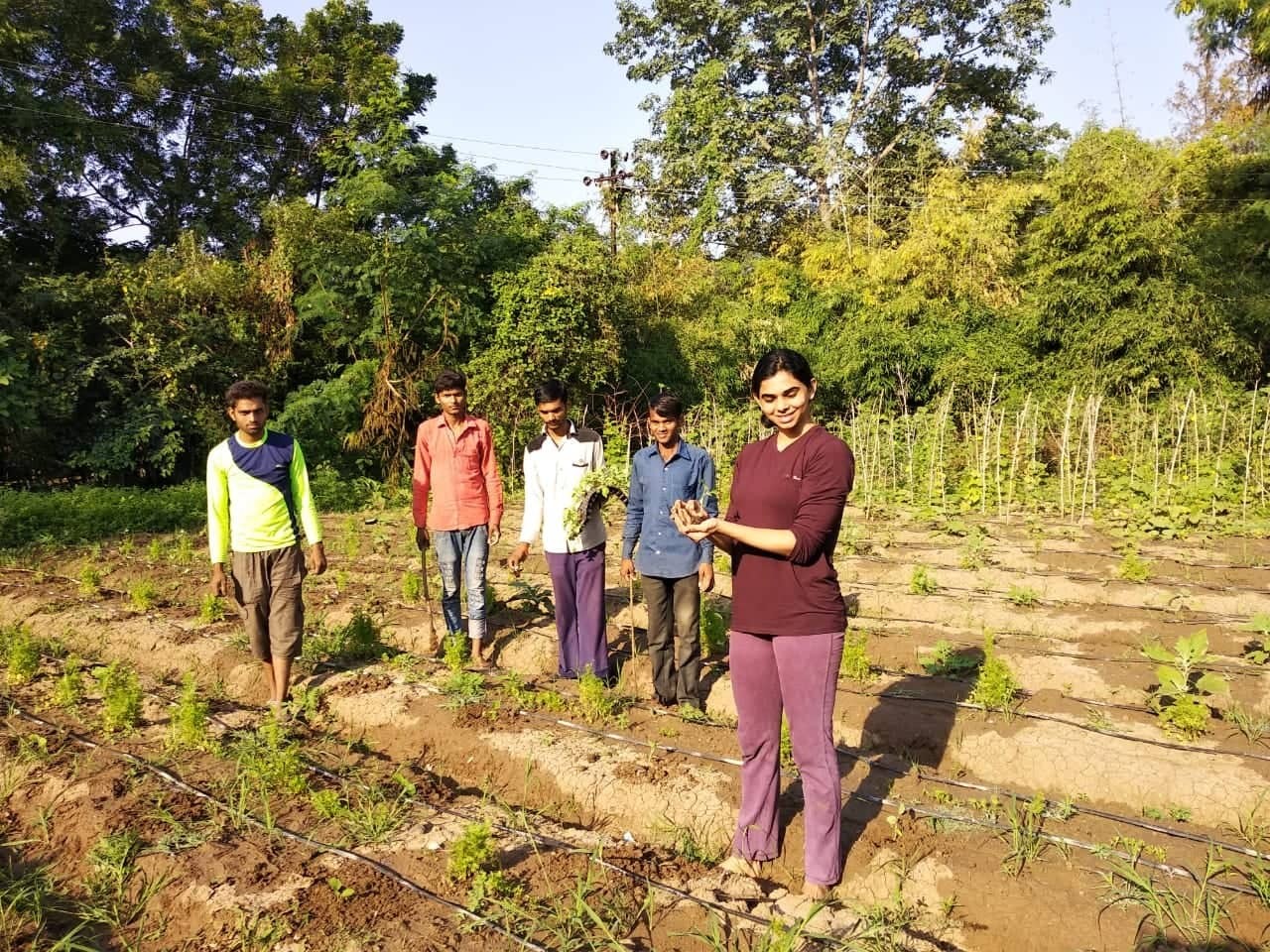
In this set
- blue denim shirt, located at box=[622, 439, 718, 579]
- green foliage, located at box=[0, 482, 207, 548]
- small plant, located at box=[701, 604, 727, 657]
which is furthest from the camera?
green foliage, located at box=[0, 482, 207, 548]

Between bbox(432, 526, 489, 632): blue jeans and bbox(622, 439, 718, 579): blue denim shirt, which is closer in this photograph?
bbox(622, 439, 718, 579): blue denim shirt

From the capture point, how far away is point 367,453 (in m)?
13.3

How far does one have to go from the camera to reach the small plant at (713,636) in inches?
219

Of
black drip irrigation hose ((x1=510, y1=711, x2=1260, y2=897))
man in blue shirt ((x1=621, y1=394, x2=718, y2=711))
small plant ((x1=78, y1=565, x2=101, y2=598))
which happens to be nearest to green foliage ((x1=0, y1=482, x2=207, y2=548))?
small plant ((x1=78, y1=565, x2=101, y2=598))

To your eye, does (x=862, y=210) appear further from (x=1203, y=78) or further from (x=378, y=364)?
(x=1203, y=78)

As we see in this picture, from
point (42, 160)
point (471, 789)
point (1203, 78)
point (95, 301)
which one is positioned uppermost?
point (1203, 78)

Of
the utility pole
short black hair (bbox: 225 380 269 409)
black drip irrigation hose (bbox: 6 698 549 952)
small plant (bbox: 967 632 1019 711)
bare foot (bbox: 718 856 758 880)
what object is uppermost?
the utility pole

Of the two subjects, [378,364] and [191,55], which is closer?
[378,364]

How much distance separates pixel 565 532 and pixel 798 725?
230cm

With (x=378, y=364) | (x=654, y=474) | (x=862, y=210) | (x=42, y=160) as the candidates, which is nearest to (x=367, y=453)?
(x=378, y=364)

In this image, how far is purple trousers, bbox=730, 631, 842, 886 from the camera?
115 inches

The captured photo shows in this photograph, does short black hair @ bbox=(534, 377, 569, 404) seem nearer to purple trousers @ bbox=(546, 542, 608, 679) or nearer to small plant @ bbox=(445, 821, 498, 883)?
purple trousers @ bbox=(546, 542, 608, 679)

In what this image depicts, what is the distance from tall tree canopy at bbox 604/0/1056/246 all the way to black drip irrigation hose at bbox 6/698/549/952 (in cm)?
1849

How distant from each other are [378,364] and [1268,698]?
1121cm
